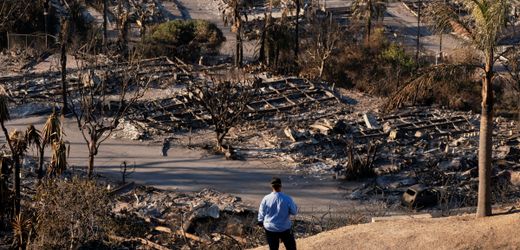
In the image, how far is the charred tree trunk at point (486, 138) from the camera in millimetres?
14427

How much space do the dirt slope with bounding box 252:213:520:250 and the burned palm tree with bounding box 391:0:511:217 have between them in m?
0.80

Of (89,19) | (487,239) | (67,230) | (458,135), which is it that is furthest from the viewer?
(89,19)

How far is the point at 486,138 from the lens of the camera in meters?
14.8

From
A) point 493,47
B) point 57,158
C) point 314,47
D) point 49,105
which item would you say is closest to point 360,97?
point 314,47

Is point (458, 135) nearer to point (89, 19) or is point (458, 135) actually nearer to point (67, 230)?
point (67, 230)

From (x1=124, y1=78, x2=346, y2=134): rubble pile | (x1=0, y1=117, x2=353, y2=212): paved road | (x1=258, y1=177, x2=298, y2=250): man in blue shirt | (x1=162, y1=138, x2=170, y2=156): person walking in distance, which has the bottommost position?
(x1=0, y1=117, x2=353, y2=212): paved road

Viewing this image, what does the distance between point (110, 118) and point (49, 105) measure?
7.25 feet

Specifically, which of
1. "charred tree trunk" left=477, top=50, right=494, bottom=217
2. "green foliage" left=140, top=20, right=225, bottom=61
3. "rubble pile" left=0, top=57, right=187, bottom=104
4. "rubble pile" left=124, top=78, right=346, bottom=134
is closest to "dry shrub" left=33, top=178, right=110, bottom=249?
"charred tree trunk" left=477, top=50, right=494, bottom=217

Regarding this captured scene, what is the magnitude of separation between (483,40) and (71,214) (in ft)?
28.6

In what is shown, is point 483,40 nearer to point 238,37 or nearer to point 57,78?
point 57,78

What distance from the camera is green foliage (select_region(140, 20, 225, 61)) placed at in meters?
38.2

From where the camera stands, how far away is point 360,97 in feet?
107

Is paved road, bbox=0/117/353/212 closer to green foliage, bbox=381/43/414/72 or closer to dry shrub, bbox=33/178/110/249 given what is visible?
dry shrub, bbox=33/178/110/249

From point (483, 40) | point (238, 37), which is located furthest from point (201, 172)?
point (238, 37)
